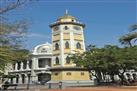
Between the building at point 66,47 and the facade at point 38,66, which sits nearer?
the building at point 66,47

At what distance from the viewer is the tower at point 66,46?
184 ft

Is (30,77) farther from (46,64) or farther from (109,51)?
(109,51)

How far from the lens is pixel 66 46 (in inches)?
2267

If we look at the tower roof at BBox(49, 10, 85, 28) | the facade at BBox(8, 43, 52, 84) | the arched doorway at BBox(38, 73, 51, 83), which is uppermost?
the tower roof at BBox(49, 10, 85, 28)

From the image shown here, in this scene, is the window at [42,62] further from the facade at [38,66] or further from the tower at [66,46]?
the tower at [66,46]

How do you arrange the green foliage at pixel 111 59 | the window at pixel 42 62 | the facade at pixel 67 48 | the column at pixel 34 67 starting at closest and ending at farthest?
the green foliage at pixel 111 59
the facade at pixel 67 48
the column at pixel 34 67
the window at pixel 42 62

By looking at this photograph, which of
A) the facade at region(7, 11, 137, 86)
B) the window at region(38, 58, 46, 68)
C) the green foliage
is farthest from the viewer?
the window at region(38, 58, 46, 68)

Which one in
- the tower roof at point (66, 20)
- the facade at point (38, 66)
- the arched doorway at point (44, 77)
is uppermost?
the tower roof at point (66, 20)

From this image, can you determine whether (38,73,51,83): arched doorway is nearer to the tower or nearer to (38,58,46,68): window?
(38,58,46,68): window

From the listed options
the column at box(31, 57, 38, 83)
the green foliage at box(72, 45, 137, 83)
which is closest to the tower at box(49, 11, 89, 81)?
the green foliage at box(72, 45, 137, 83)

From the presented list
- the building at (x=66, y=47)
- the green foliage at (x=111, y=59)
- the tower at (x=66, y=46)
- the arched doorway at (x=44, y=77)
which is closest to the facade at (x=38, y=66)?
the arched doorway at (x=44, y=77)

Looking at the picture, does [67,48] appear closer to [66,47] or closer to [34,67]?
[66,47]

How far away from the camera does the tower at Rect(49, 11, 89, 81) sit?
56.1 meters

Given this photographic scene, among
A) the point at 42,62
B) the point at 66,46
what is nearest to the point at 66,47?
the point at 66,46
